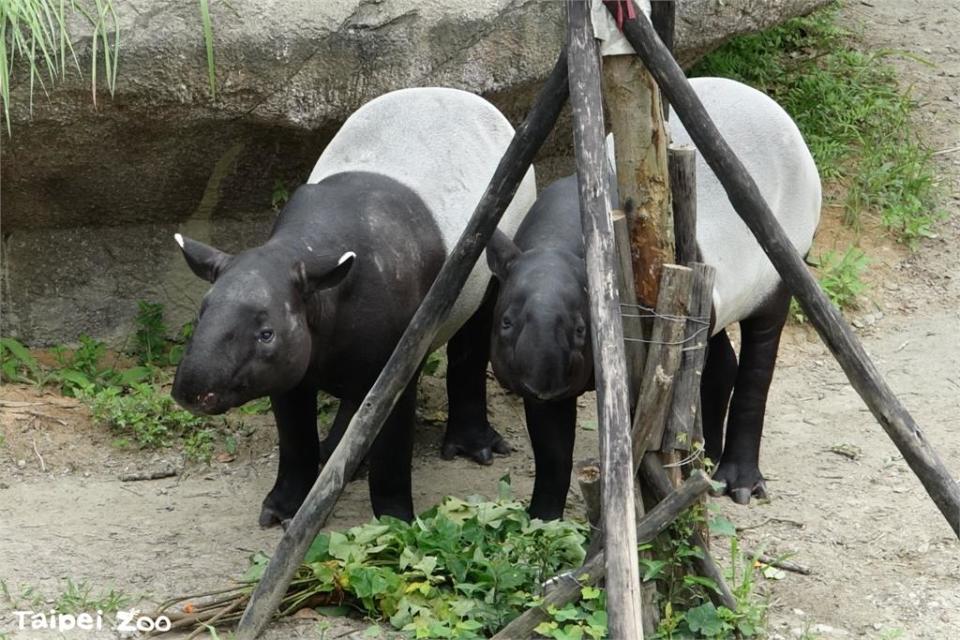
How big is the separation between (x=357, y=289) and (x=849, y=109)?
4899 mm

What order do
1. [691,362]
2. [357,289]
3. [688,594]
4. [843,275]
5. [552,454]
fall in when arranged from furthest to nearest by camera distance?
[843,275] < [552,454] < [357,289] < [688,594] < [691,362]

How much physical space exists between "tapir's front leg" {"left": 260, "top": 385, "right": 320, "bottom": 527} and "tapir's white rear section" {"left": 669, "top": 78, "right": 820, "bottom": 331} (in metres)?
1.81

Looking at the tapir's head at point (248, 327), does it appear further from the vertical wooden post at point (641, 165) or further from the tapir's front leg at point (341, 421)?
the vertical wooden post at point (641, 165)

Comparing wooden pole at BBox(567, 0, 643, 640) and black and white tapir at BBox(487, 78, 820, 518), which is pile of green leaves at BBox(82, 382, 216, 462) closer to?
black and white tapir at BBox(487, 78, 820, 518)

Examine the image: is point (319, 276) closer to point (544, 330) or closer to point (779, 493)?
point (544, 330)

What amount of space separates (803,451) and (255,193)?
3141 mm

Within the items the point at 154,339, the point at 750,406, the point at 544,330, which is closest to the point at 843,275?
the point at 750,406

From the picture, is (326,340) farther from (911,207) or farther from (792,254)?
(911,207)

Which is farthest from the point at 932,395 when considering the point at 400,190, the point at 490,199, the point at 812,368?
the point at 490,199

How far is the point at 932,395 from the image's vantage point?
25.0ft

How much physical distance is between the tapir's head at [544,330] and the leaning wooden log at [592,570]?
870 millimetres

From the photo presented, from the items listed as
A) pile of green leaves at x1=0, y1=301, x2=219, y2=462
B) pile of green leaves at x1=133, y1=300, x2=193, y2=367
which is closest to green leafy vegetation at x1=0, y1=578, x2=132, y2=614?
pile of green leaves at x1=0, y1=301, x2=219, y2=462

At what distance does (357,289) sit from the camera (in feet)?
19.3

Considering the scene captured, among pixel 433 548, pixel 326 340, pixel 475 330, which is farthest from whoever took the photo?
pixel 475 330
